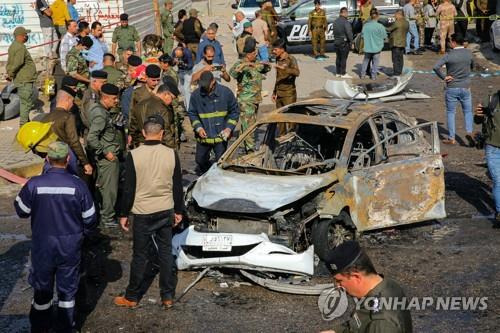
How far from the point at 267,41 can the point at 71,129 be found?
43.7 feet

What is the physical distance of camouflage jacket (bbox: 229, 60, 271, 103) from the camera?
1208cm

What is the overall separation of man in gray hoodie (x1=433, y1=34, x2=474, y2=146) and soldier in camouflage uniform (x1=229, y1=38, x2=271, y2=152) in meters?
3.14

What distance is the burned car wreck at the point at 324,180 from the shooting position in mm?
8047

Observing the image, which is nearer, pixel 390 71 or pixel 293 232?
pixel 293 232

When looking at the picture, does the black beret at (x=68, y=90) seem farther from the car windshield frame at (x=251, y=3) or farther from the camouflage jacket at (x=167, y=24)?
the car windshield frame at (x=251, y=3)

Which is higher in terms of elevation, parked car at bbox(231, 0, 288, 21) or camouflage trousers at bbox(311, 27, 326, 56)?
parked car at bbox(231, 0, 288, 21)

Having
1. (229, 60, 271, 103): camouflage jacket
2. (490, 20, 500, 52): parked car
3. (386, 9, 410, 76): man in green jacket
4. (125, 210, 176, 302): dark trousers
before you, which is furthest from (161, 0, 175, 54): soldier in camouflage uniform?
(125, 210, 176, 302): dark trousers

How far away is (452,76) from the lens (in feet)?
42.6

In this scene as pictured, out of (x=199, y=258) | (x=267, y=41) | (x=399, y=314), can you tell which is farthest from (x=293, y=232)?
(x=267, y=41)

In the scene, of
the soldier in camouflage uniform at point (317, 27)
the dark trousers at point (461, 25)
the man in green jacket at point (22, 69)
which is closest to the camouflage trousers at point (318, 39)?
the soldier in camouflage uniform at point (317, 27)

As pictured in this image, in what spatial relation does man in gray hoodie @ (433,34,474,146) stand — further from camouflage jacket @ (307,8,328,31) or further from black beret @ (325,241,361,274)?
camouflage jacket @ (307,8,328,31)

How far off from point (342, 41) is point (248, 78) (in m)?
9.11

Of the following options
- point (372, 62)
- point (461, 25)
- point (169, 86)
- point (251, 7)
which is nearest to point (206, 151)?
point (169, 86)

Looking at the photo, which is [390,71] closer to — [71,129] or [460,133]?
[460,133]
